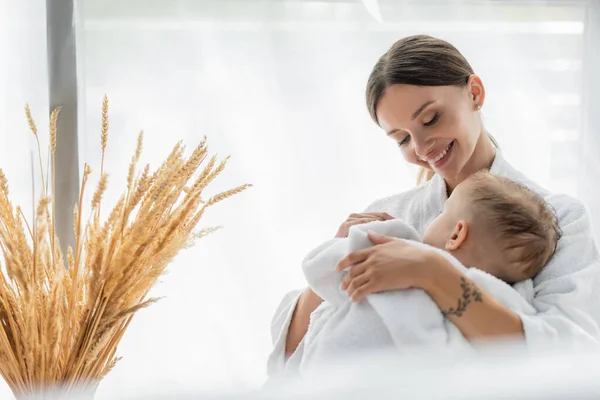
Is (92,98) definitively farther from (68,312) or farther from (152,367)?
(152,367)

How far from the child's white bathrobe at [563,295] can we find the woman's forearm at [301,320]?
0.01 meters

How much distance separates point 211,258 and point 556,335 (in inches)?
41.9

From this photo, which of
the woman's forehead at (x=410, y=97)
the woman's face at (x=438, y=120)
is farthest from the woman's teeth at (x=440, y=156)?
the woman's forehead at (x=410, y=97)

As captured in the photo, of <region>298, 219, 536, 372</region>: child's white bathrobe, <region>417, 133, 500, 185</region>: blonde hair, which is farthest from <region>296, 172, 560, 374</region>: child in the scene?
<region>417, 133, 500, 185</region>: blonde hair

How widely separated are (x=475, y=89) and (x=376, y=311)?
2.36 feet

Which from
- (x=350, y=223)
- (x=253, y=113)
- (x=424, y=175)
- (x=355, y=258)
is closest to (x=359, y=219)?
(x=350, y=223)

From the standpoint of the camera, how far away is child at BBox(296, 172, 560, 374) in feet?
3.84

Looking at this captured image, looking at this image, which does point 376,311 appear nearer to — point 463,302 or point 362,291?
point 362,291

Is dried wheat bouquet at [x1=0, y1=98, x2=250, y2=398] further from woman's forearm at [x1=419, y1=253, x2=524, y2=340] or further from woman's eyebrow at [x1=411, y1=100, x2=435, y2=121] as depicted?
woman's forearm at [x1=419, y1=253, x2=524, y2=340]

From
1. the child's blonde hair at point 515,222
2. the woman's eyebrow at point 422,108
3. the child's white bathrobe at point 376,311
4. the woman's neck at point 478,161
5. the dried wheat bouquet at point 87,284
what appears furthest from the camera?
the woman's neck at point 478,161

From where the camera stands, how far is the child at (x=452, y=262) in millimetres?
1169

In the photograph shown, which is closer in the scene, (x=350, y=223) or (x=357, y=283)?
(x=357, y=283)

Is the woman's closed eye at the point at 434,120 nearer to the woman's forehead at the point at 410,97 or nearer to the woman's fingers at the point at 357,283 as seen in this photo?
the woman's forehead at the point at 410,97

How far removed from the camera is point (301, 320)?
1.48m
